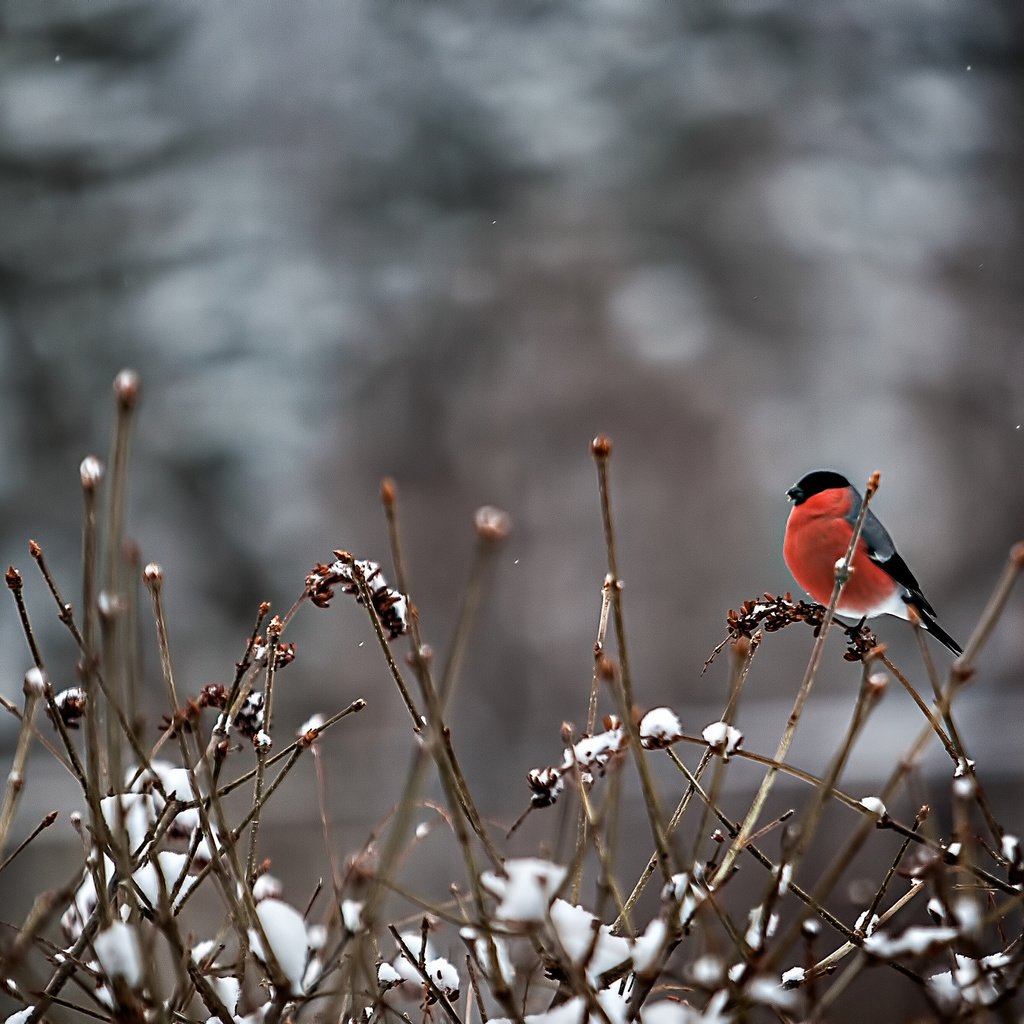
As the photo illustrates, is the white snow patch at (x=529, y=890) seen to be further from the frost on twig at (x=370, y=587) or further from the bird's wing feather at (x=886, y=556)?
the bird's wing feather at (x=886, y=556)

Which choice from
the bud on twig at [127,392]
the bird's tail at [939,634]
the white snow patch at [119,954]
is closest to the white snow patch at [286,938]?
the white snow patch at [119,954]

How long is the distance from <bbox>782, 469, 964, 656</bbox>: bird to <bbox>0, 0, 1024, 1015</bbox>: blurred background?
1.77 metres

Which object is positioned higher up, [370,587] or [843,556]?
[843,556]

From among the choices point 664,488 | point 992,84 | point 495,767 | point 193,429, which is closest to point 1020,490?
point 664,488

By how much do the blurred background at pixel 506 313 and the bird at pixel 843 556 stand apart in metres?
1.77

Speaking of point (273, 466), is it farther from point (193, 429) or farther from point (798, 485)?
point (798, 485)

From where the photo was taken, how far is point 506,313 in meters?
3.00

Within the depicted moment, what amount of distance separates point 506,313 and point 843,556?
2368mm

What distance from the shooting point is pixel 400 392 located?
116 inches

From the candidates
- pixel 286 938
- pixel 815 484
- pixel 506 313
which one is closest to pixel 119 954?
pixel 286 938

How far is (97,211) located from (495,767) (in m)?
1.86

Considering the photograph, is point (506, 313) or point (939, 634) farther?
point (506, 313)

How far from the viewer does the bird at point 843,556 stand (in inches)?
29.2

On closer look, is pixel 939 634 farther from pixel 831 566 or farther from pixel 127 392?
pixel 127 392
